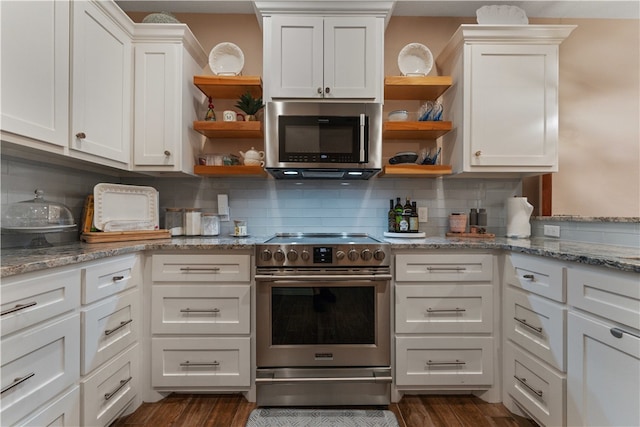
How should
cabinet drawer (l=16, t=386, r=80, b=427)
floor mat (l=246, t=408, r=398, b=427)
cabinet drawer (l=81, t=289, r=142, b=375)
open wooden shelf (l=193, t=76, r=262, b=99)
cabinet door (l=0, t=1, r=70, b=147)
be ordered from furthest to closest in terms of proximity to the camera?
open wooden shelf (l=193, t=76, r=262, b=99) → floor mat (l=246, t=408, r=398, b=427) → cabinet drawer (l=81, t=289, r=142, b=375) → cabinet door (l=0, t=1, r=70, b=147) → cabinet drawer (l=16, t=386, r=80, b=427)

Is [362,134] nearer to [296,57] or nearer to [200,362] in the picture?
[296,57]

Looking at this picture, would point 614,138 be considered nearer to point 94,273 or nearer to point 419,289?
point 419,289

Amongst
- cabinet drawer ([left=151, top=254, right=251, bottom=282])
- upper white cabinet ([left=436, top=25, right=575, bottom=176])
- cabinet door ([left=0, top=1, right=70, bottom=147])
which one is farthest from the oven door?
cabinet door ([left=0, top=1, right=70, bottom=147])

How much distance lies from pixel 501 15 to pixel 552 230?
1575 mm

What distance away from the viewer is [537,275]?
5.07ft

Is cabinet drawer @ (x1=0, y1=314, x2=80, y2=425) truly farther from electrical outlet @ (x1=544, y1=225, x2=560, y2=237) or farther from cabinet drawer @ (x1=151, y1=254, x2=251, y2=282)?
electrical outlet @ (x1=544, y1=225, x2=560, y2=237)

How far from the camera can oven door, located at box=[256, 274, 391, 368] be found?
179cm

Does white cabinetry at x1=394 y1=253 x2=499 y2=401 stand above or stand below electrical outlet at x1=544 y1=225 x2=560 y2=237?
below

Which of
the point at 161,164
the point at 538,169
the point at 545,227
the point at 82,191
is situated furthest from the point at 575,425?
the point at 82,191

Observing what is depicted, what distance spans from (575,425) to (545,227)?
136 centimetres

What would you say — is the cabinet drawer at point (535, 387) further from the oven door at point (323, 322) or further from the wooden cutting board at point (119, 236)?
the wooden cutting board at point (119, 236)

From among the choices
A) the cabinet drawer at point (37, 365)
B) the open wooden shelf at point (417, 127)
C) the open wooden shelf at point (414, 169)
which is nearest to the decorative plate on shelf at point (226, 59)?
the open wooden shelf at point (417, 127)

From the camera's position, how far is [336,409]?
1.76m

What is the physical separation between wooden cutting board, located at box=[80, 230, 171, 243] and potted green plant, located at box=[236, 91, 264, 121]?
1046 millimetres
